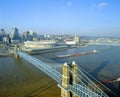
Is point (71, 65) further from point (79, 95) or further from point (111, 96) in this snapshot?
point (111, 96)

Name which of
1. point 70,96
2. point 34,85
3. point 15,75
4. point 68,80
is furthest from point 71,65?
point 15,75

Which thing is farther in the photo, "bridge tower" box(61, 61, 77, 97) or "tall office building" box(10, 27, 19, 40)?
"tall office building" box(10, 27, 19, 40)

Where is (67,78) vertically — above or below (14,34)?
below

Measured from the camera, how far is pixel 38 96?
15875mm

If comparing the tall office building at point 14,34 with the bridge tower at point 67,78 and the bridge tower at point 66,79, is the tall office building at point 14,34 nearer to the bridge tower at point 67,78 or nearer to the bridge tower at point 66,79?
the bridge tower at point 67,78

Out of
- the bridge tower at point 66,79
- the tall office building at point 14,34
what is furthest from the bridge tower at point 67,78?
the tall office building at point 14,34

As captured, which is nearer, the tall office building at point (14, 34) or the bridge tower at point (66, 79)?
the bridge tower at point (66, 79)

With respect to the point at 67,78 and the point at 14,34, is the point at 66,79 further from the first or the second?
the point at 14,34

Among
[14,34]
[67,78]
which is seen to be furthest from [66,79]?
[14,34]

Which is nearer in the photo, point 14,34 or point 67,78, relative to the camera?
point 67,78

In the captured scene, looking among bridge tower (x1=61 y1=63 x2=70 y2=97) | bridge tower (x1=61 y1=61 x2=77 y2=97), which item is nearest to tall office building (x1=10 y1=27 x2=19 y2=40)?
bridge tower (x1=61 y1=61 x2=77 y2=97)

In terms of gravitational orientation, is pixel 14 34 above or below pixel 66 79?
above

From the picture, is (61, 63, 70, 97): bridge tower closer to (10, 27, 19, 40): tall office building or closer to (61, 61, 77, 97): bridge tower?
(61, 61, 77, 97): bridge tower

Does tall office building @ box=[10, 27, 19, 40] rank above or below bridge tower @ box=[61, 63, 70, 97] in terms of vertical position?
above
